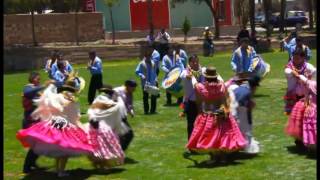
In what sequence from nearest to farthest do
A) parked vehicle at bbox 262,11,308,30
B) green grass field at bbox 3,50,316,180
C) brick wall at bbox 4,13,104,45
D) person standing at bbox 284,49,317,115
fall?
green grass field at bbox 3,50,316,180 < person standing at bbox 284,49,317,115 < brick wall at bbox 4,13,104,45 < parked vehicle at bbox 262,11,308,30

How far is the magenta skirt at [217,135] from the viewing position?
39.1 ft

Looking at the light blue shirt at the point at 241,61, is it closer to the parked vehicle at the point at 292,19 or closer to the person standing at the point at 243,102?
the person standing at the point at 243,102

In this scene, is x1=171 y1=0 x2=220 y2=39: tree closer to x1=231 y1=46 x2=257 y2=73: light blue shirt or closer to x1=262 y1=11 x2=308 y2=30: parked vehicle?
x1=262 y1=11 x2=308 y2=30: parked vehicle

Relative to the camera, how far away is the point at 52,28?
167 feet

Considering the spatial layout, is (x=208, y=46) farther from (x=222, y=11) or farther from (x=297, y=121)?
(x=297, y=121)

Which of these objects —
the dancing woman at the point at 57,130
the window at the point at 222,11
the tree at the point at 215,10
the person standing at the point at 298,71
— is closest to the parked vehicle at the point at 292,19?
the window at the point at 222,11

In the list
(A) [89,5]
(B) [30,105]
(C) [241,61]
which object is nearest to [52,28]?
(A) [89,5]

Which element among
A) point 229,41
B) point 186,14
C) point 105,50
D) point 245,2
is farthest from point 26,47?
point 245,2

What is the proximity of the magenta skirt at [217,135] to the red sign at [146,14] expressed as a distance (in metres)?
47.9

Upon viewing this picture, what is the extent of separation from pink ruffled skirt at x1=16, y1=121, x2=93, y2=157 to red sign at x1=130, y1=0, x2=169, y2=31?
48.4 m

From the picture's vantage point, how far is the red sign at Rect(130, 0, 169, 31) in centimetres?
5984

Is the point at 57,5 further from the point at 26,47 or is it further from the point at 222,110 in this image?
the point at 222,110

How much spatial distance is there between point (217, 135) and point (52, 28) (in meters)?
40.0

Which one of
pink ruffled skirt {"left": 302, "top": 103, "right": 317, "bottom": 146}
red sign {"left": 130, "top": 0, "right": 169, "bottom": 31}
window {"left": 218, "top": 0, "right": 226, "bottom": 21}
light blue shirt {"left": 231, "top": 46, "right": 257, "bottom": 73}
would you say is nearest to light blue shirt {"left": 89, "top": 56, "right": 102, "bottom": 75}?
light blue shirt {"left": 231, "top": 46, "right": 257, "bottom": 73}
